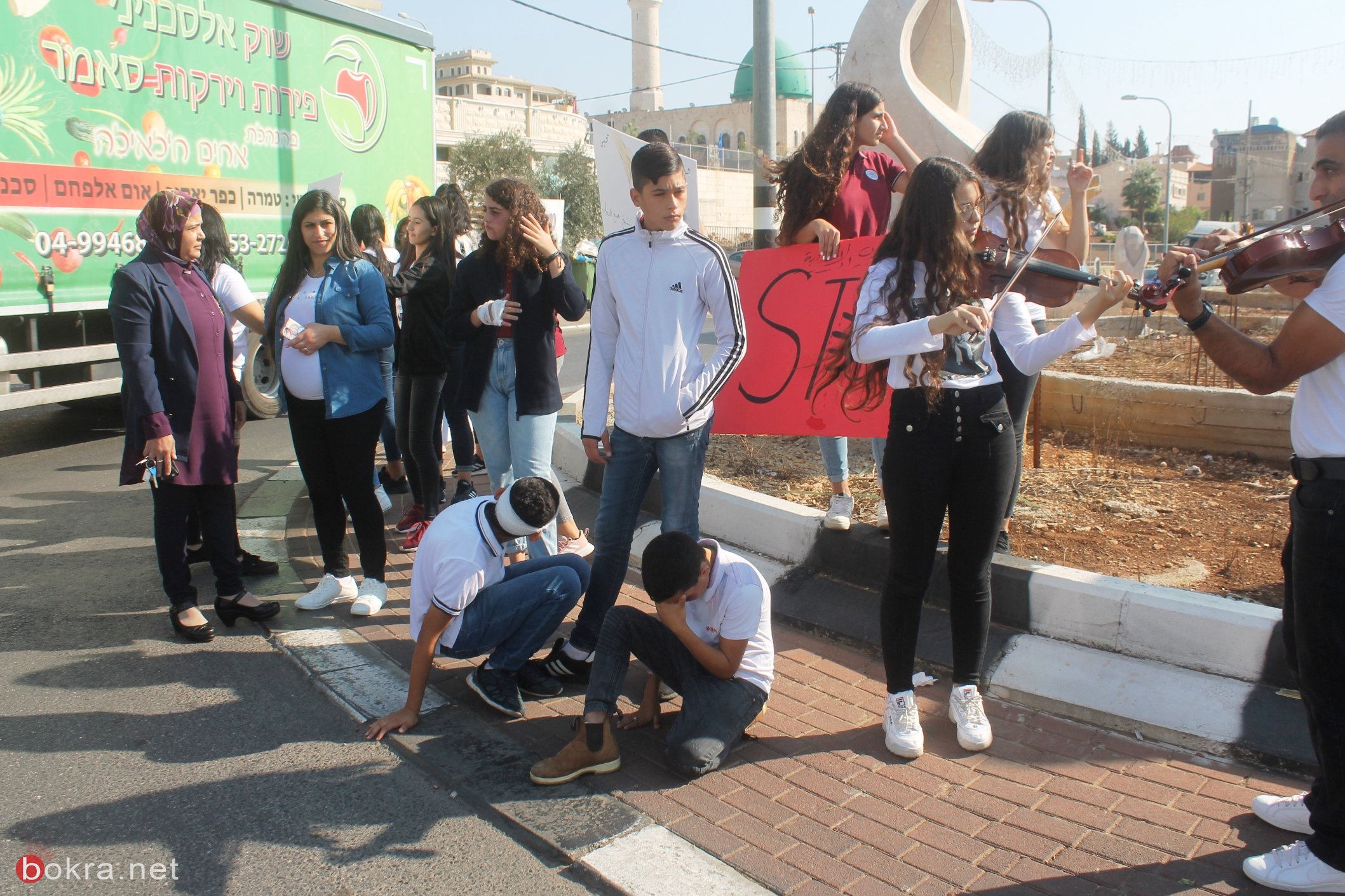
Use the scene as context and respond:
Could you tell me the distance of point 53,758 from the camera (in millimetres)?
3346

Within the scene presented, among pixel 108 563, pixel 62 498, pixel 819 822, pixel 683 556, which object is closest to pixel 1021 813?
pixel 819 822

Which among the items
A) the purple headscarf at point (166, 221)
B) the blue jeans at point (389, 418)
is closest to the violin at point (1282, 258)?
the purple headscarf at point (166, 221)

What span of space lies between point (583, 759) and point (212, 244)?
366 centimetres

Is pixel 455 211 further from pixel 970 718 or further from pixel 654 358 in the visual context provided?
pixel 970 718

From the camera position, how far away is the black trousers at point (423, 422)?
5.56 metres

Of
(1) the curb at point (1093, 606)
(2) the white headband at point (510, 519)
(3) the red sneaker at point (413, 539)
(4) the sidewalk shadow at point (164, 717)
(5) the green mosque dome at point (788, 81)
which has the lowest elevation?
(4) the sidewalk shadow at point (164, 717)

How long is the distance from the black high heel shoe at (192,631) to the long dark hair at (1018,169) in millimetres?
3754

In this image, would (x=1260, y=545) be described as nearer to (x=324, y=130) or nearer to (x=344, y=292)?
(x=344, y=292)

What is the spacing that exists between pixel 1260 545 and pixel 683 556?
3008mm

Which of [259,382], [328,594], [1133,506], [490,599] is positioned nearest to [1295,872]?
[490,599]

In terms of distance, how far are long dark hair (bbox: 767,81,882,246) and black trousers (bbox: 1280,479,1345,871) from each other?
8.28ft

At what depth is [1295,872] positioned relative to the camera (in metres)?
2.57

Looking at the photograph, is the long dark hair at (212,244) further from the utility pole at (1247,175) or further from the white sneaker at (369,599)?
the utility pole at (1247,175)

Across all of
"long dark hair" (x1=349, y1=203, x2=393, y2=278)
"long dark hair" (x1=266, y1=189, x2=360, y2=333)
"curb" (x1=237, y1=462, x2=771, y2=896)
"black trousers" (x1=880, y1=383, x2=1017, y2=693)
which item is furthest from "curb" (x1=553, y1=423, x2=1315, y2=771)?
"long dark hair" (x1=349, y1=203, x2=393, y2=278)
